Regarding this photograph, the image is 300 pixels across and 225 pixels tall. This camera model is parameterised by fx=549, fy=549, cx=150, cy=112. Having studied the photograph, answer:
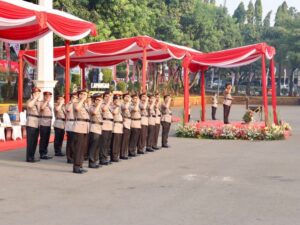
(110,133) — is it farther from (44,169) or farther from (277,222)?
(277,222)

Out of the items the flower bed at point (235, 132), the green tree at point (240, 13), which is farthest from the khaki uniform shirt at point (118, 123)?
the green tree at point (240, 13)

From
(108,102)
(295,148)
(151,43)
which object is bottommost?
(295,148)

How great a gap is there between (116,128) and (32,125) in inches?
69.4

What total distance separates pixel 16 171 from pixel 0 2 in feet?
10.9

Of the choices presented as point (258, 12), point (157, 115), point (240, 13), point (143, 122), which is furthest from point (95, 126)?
point (240, 13)

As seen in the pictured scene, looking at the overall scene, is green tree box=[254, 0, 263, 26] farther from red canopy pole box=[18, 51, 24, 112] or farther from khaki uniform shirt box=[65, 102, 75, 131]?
khaki uniform shirt box=[65, 102, 75, 131]

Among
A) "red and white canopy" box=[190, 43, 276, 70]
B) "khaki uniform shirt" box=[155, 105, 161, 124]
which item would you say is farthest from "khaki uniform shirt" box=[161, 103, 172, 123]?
"red and white canopy" box=[190, 43, 276, 70]

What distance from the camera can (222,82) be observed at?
82.1m

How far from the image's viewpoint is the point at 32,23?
515 inches

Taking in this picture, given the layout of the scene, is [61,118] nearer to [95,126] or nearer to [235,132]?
[95,126]

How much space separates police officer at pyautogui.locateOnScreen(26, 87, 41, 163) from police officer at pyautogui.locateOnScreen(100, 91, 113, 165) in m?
1.52

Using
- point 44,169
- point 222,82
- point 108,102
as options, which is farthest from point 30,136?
point 222,82

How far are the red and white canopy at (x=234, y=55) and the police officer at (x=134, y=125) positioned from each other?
5877 millimetres

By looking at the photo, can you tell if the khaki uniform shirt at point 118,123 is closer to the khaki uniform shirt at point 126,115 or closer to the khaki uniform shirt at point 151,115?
the khaki uniform shirt at point 126,115
